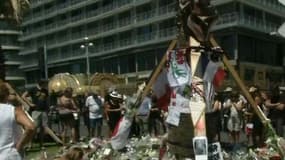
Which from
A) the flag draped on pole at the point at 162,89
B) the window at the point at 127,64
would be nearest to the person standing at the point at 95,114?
the flag draped on pole at the point at 162,89

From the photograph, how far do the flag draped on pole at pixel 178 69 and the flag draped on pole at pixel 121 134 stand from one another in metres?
0.97

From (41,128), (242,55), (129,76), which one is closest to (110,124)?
(41,128)

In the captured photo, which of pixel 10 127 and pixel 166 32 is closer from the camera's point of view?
pixel 10 127

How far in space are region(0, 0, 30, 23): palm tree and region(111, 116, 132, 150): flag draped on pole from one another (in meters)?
7.84


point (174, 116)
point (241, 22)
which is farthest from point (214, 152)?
point (241, 22)

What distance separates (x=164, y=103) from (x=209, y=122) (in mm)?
1110

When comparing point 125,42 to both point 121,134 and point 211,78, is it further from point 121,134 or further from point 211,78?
point 211,78

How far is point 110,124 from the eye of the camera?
59.7 feet

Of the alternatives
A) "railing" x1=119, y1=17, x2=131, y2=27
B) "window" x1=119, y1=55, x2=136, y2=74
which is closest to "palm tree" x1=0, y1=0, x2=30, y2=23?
"window" x1=119, y1=55, x2=136, y2=74

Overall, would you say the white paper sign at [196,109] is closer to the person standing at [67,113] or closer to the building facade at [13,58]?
the person standing at [67,113]

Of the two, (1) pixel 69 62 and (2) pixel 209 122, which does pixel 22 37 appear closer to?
(1) pixel 69 62

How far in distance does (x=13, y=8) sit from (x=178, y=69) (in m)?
8.97

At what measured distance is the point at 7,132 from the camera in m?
5.99

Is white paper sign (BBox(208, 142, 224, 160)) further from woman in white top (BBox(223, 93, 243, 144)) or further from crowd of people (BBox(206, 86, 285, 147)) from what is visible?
woman in white top (BBox(223, 93, 243, 144))
